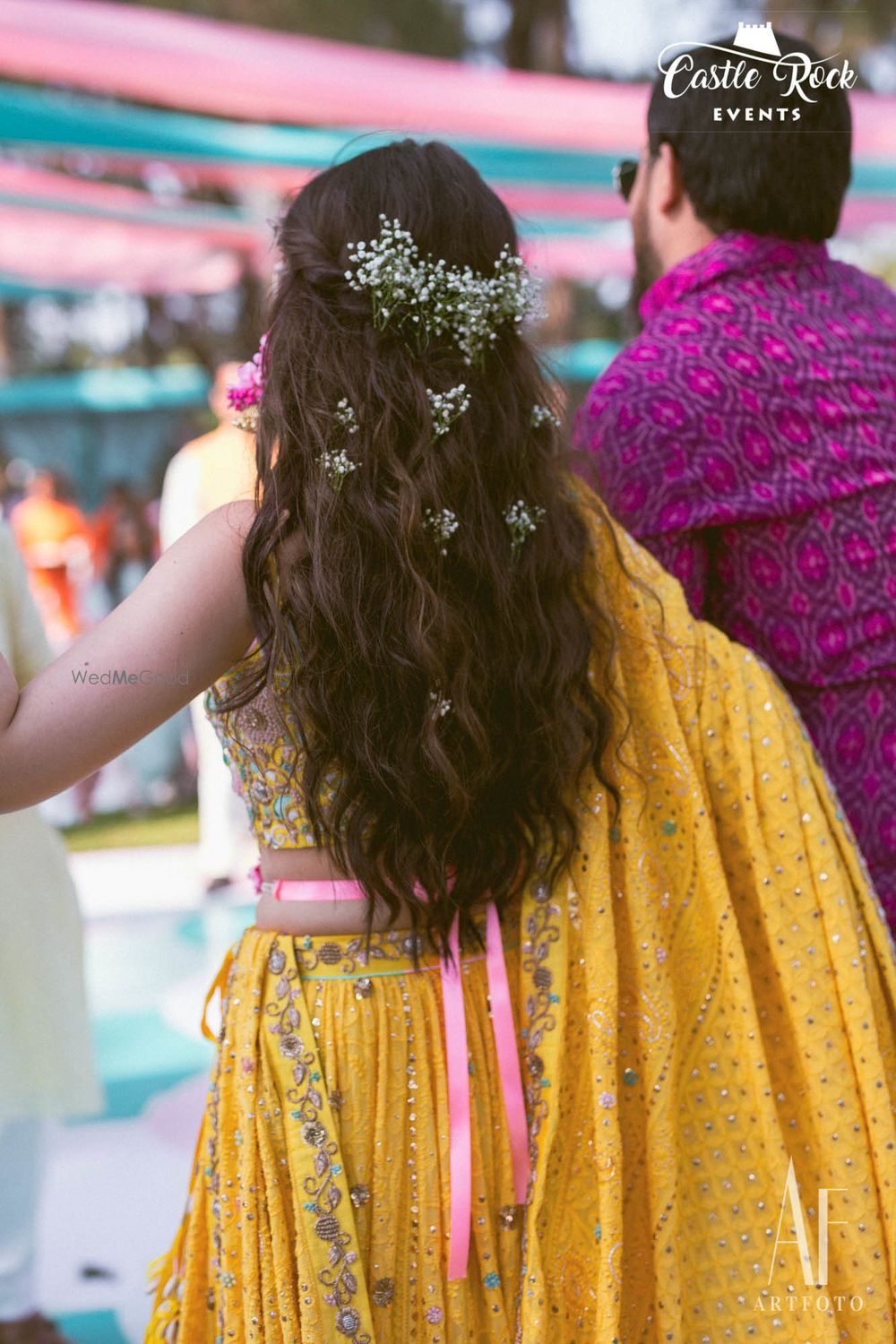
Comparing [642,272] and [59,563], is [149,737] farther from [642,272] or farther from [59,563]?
[642,272]

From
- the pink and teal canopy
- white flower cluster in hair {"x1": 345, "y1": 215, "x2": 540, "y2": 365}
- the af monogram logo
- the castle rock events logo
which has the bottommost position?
the af monogram logo

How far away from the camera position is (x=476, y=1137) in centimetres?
124

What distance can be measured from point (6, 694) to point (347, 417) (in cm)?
39

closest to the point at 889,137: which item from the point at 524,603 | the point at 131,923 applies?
the point at 131,923

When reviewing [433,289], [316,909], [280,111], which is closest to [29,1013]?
[316,909]

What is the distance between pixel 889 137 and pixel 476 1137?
238 inches

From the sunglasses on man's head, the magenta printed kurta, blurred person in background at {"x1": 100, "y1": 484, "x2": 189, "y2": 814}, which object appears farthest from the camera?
blurred person in background at {"x1": 100, "y1": 484, "x2": 189, "y2": 814}

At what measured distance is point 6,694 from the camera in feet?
3.48

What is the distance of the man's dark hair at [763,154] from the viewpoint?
5.08 feet

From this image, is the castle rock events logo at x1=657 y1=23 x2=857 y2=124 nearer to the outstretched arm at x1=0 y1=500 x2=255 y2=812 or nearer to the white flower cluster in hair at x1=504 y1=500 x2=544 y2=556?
the white flower cluster in hair at x1=504 y1=500 x2=544 y2=556

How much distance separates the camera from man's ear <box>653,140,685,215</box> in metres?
1.63

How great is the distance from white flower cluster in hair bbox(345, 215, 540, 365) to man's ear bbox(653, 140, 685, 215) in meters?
0.53

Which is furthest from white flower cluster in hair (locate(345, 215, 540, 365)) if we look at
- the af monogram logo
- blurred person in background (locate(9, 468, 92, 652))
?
blurred person in background (locate(9, 468, 92, 652))

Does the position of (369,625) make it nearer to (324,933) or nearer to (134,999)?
(324,933)
